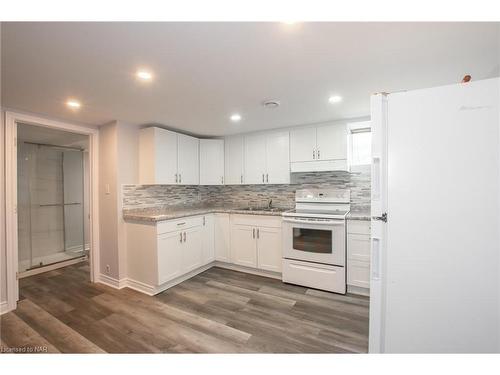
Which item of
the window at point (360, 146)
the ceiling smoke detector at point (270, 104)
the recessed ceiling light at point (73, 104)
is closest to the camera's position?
the recessed ceiling light at point (73, 104)

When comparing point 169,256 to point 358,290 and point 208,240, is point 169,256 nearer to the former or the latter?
point 208,240

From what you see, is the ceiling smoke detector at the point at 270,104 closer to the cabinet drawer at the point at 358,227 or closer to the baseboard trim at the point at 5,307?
the cabinet drawer at the point at 358,227

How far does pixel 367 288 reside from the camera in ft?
8.35

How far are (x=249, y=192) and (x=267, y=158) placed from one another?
803mm

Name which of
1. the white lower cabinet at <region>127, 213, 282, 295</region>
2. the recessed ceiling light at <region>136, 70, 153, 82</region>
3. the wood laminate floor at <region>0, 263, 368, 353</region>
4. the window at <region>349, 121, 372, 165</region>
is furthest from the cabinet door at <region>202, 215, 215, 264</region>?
the window at <region>349, 121, 372, 165</region>

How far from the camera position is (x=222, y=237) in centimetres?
346

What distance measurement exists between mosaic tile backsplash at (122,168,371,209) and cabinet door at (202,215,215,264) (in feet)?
2.39

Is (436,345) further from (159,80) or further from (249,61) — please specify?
(159,80)

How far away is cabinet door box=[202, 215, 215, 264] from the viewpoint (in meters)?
3.33

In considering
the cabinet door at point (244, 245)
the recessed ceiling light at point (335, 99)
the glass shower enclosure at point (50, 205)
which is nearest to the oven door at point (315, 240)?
the cabinet door at point (244, 245)

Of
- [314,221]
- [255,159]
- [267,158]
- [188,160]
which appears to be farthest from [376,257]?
[188,160]

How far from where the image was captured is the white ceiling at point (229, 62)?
122 centimetres

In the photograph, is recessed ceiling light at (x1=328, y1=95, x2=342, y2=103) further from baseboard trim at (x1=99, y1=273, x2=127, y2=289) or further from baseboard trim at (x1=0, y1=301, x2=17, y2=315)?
baseboard trim at (x1=0, y1=301, x2=17, y2=315)

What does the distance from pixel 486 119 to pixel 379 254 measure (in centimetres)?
84
